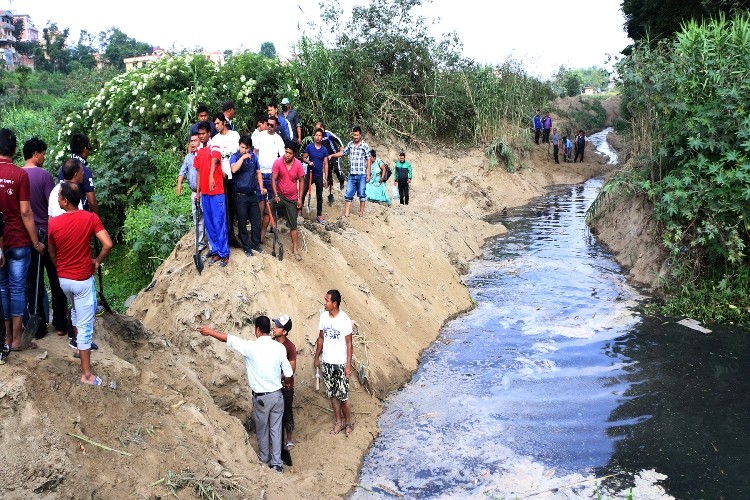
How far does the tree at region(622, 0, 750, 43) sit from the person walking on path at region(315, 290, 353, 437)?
1431cm

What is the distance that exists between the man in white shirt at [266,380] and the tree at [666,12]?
15.2m

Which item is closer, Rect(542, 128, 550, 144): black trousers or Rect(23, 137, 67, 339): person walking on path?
Rect(23, 137, 67, 339): person walking on path

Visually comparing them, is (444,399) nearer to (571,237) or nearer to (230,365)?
(230,365)

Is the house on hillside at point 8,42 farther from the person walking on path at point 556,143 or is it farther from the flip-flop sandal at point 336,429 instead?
the flip-flop sandal at point 336,429

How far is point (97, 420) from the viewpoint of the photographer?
5.62 meters

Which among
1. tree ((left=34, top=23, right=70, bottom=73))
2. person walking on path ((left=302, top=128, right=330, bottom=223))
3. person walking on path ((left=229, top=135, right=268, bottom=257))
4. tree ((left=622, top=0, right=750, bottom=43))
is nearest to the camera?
person walking on path ((left=229, top=135, right=268, bottom=257))

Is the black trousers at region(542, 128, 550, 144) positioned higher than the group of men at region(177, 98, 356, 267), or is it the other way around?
the black trousers at region(542, 128, 550, 144)

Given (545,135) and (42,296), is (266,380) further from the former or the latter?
(545,135)

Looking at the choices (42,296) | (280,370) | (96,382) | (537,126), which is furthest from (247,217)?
(537,126)

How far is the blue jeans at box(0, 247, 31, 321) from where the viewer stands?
5855 millimetres

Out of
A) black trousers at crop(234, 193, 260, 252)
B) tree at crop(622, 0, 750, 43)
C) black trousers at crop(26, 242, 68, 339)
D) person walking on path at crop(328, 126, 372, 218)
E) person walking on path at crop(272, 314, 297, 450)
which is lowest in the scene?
person walking on path at crop(272, 314, 297, 450)

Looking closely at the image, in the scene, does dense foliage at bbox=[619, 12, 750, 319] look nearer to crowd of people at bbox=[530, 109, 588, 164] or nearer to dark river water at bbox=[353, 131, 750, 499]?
dark river water at bbox=[353, 131, 750, 499]

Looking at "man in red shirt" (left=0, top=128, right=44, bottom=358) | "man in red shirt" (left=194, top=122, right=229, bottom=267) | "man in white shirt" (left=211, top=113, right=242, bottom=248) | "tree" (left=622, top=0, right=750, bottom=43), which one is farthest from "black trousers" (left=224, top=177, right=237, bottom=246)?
"tree" (left=622, top=0, right=750, bottom=43)

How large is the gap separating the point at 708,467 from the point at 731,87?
7638 millimetres
